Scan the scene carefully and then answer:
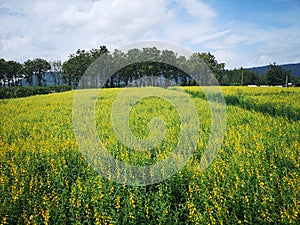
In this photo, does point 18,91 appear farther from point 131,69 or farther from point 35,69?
point 35,69

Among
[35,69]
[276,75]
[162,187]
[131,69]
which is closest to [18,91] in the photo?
[131,69]

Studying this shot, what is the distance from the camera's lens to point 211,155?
18.9ft

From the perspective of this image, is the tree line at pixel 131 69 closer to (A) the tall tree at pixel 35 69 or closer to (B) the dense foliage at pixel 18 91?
(A) the tall tree at pixel 35 69

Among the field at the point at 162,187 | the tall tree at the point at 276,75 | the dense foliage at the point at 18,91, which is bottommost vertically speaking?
the field at the point at 162,187

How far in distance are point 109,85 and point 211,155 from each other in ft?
163

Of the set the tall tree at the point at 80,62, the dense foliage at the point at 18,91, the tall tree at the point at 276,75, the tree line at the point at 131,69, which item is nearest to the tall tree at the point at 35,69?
the tree line at the point at 131,69

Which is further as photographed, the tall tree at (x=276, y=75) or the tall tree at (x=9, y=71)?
the tall tree at (x=276, y=75)

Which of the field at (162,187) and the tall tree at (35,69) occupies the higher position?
the tall tree at (35,69)

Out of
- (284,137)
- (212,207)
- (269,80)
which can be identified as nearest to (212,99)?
(284,137)

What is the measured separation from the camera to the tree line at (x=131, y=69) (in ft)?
162

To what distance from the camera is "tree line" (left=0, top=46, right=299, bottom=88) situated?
162 feet

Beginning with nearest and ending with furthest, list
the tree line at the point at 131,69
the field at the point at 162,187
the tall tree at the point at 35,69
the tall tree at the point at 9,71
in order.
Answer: the field at the point at 162,187, the tree line at the point at 131,69, the tall tree at the point at 9,71, the tall tree at the point at 35,69

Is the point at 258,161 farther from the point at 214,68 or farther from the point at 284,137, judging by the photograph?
the point at 214,68

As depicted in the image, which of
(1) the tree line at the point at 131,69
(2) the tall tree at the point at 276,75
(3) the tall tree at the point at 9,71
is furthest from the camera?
(2) the tall tree at the point at 276,75
